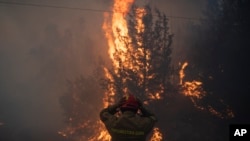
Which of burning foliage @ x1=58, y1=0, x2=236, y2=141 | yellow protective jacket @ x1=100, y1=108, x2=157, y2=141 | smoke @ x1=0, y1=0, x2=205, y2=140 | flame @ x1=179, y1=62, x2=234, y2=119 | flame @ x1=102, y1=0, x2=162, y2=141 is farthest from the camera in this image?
smoke @ x1=0, y1=0, x2=205, y2=140

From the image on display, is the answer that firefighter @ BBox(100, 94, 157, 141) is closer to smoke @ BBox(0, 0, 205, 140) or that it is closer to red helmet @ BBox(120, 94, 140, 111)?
red helmet @ BBox(120, 94, 140, 111)

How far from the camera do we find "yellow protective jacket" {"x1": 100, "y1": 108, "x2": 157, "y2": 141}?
4.43m

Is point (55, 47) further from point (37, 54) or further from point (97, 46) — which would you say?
point (97, 46)

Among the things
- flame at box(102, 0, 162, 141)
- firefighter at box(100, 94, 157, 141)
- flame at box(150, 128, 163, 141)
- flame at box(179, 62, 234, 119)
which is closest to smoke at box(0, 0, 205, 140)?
flame at box(102, 0, 162, 141)

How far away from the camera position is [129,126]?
445 centimetres

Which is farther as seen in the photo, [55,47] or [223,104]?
[55,47]

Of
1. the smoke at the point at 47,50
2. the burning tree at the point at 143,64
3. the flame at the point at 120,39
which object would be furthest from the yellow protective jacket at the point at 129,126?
the smoke at the point at 47,50

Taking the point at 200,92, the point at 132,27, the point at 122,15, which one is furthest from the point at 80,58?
the point at 200,92

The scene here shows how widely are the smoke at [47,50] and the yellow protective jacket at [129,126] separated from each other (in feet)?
127

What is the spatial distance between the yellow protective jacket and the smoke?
38.8 metres

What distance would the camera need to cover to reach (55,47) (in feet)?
181

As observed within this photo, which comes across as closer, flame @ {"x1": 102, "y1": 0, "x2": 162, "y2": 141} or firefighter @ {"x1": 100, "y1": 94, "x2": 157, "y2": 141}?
firefighter @ {"x1": 100, "y1": 94, "x2": 157, "y2": 141}

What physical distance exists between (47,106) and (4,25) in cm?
1836

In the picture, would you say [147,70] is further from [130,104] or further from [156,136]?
[130,104]
